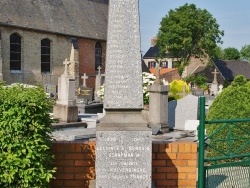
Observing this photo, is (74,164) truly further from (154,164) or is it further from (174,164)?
(174,164)

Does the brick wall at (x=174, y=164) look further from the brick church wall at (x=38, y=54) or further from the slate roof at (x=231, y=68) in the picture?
Result: the slate roof at (x=231, y=68)

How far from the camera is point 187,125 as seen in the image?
11.4 m

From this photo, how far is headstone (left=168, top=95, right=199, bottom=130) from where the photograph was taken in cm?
1175

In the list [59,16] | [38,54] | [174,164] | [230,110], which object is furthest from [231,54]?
[174,164]

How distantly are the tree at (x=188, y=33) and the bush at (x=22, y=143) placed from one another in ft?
128

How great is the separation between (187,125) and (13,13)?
19.1m

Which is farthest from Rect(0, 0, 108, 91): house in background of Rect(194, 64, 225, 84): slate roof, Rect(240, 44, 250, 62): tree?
Rect(240, 44, 250, 62): tree

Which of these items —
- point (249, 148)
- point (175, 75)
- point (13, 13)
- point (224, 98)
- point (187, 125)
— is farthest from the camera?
point (175, 75)

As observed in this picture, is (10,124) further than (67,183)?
No

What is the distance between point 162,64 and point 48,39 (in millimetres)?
27378

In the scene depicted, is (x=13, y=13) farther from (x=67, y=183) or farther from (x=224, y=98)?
(x=67, y=183)

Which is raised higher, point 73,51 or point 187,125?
point 73,51

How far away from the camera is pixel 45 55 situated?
98.2 ft

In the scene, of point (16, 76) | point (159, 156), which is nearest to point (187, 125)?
point (159, 156)
